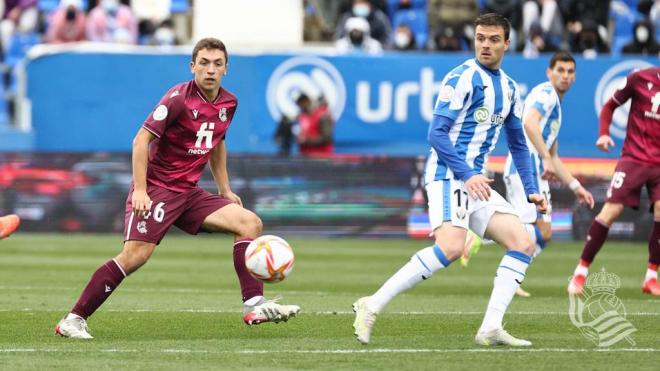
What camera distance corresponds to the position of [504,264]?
29.8ft

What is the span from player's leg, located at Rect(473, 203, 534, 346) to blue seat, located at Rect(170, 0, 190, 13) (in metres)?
19.9

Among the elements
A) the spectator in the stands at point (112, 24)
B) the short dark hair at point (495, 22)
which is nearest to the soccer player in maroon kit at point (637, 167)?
the short dark hair at point (495, 22)

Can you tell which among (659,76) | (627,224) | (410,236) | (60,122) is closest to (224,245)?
(410,236)

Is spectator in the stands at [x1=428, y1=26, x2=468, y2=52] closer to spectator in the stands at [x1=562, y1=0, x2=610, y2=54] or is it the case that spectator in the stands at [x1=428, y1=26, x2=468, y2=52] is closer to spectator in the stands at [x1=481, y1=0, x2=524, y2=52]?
spectator in the stands at [x1=481, y1=0, x2=524, y2=52]

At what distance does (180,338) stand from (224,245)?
36.9ft

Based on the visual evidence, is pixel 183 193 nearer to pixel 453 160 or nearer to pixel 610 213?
pixel 453 160

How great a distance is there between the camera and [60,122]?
937 inches

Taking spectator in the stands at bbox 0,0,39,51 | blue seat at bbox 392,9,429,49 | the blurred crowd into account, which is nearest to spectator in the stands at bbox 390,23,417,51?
the blurred crowd

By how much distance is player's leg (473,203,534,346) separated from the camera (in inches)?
352

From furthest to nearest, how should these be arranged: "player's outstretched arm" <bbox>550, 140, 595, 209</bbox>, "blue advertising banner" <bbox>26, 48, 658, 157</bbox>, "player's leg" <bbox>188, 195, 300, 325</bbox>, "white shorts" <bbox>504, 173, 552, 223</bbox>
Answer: "blue advertising banner" <bbox>26, 48, 658, 157</bbox> < "white shorts" <bbox>504, 173, 552, 223</bbox> < "player's outstretched arm" <bbox>550, 140, 595, 209</bbox> < "player's leg" <bbox>188, 195, 300, 325</bbox>

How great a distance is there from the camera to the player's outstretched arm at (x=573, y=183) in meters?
11.6

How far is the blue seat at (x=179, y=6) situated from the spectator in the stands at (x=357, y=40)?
3.97m

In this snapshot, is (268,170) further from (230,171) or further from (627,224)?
(627,224)

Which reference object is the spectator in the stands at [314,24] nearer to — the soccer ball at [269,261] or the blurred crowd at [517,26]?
the blurred crowd at [517,26]
